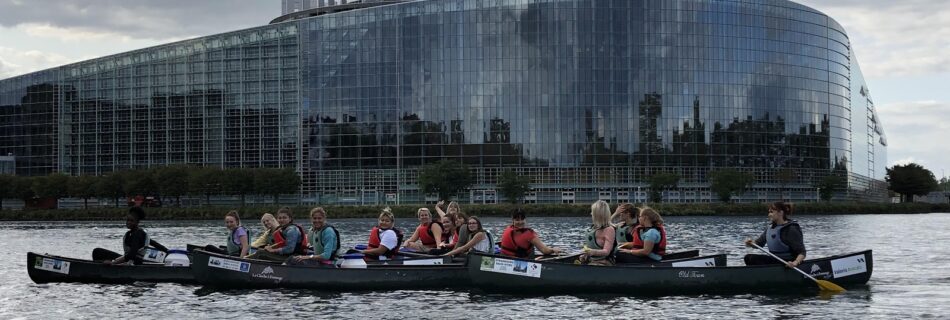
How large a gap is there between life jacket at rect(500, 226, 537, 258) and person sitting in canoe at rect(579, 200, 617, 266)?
182 centimetres

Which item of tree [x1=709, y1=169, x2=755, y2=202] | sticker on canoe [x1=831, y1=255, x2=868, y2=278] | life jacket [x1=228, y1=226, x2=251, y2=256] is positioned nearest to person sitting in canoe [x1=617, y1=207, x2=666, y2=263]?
sticker on canoe [x1=831, y1=255, x2=868, y2=278]

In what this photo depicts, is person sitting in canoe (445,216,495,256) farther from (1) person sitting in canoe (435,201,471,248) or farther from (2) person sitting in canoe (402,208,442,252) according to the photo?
(2) person sitting in canoe (402,208,442,252)

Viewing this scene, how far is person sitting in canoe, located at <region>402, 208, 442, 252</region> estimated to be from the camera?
38.3 m

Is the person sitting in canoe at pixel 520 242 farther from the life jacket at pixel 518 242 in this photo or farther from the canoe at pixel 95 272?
the canoe at pixel 95 272

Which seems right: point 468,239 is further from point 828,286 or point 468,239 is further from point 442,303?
point 828,286

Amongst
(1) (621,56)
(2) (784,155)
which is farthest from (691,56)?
(2) (784,155)

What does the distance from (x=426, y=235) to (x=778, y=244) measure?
478 inches

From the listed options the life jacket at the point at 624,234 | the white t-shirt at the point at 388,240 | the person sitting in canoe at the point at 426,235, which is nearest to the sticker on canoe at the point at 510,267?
the life jacket at the point at 624,234

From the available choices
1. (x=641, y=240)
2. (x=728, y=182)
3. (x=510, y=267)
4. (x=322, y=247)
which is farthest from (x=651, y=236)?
(x=728, y=182)

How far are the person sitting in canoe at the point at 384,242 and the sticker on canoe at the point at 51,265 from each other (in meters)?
11.2

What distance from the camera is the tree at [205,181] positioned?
14750cm

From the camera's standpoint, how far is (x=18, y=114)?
184 m

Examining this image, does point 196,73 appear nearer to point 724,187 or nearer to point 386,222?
point 724,187

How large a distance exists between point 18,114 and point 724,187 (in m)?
117
